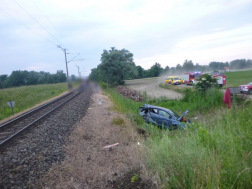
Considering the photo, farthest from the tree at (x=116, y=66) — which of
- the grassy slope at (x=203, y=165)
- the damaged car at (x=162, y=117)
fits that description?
the grassy slope at (x=203, y=165)

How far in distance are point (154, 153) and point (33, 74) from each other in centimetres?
8367

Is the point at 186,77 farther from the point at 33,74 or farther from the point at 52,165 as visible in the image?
the point at 33,74

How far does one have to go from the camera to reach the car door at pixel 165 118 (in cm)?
1129

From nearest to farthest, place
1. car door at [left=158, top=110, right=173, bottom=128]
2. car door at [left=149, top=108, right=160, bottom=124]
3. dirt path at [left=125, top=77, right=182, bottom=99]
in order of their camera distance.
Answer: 1. car door at [left=158, top=110, right=173, bottom=128]
2. car door at [left=149, top=108, right=160, bottom=124]
3. dirt path at [left=125, top=77, right=182, bottom=99]

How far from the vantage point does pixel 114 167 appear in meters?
5.16

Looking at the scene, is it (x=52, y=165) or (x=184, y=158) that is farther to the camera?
(x=52, y=165)

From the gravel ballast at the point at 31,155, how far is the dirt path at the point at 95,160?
288mm

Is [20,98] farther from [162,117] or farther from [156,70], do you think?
[156,70]

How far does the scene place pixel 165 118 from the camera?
11383 millimetres

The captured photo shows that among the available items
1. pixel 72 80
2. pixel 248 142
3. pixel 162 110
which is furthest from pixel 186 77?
pixel 248 142

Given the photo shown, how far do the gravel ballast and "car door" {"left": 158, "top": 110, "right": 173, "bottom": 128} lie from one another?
4.89m

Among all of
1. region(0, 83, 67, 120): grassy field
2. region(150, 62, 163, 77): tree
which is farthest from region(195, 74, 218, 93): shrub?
region(150, 62, 163, 77): tree

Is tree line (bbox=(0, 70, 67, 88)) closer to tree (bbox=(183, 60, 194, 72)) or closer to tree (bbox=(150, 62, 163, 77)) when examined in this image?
tree (bbox=(150, 62, 163, 77))

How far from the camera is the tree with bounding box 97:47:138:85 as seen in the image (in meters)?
52.3
